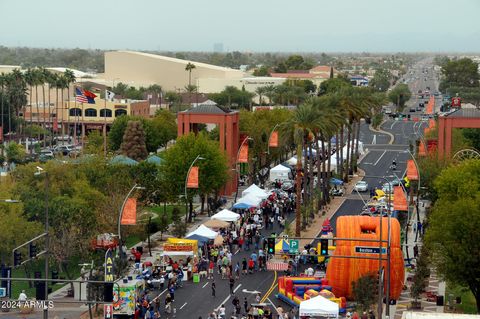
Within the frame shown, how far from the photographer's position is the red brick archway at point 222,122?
289 feet

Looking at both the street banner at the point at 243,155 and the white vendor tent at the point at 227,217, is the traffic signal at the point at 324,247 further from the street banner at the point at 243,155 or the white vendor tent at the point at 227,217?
the street banner at the point at 243,155

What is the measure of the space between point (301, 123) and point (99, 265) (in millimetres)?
24345

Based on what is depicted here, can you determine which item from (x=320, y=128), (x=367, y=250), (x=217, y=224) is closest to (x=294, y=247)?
(x=367, y=250)

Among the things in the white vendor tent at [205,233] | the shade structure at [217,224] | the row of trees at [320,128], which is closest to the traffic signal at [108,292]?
the white vendor tent at [205,233]

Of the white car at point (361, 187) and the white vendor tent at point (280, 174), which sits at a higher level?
the white vendor tent at point (280, 174)

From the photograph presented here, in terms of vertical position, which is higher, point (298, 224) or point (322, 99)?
point (322, 99)

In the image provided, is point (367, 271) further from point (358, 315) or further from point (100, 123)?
point (100, 123)

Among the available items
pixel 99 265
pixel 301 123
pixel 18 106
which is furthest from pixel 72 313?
pixel 18 106

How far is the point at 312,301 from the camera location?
44.0m

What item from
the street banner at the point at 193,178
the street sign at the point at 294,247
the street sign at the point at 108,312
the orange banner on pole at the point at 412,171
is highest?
the orange banner on pole at the point at 412,171

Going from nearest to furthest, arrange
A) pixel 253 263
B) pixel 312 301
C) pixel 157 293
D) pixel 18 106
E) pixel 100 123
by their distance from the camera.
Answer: pixel 312 301
pixel 157 293
pixel 253 263
pixel 18 106
pixel 100 123

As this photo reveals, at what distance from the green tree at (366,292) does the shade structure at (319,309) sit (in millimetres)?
2018

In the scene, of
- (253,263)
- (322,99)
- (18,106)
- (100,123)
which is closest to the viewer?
(253,263)

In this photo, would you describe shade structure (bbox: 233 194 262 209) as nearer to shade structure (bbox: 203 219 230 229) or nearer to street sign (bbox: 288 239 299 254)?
shade structure (bbox: 203 219 230 229)
